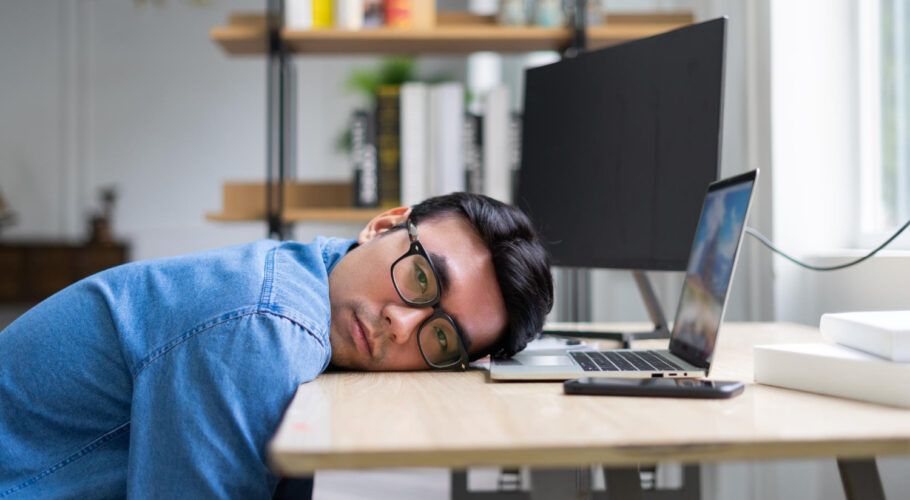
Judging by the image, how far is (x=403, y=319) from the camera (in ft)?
3.03

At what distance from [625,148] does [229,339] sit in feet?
2.79

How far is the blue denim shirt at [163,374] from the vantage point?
0.70 metres

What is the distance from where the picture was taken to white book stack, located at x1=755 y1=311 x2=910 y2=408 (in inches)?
26.7

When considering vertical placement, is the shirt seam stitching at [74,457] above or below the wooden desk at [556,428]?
below

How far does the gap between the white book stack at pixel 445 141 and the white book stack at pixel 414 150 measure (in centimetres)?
2

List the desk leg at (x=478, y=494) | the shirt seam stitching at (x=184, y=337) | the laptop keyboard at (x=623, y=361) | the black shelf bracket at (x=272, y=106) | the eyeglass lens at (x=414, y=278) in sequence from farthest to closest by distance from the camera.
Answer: the black shelf bracket at (x=272, y=106), the desk leg at (x=478, y=494), the eyeglass lens at (x=414, y=278), the laptop keyboard at (x=623, y=361), the shirt seam stitching at (x=184, y=337)

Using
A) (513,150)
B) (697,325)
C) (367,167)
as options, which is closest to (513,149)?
(513,150)

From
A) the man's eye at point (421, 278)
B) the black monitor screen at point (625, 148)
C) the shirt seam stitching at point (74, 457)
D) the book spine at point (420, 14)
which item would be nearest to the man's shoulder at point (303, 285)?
the man's eye at point (421, 278)

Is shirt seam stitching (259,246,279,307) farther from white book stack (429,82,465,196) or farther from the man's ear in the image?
white book stack (429,82,465,196)

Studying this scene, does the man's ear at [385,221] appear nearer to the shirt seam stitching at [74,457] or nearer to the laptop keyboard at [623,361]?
the laptop keyboard at [623,361]

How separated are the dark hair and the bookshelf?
1.05m

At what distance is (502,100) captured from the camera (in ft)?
6.94

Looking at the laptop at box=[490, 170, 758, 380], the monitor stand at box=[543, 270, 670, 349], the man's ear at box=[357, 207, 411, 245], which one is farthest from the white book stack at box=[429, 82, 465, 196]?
the laptop at box=[490, 170, 758, 380]

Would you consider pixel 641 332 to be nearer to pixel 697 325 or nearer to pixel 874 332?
pixel 697 325
